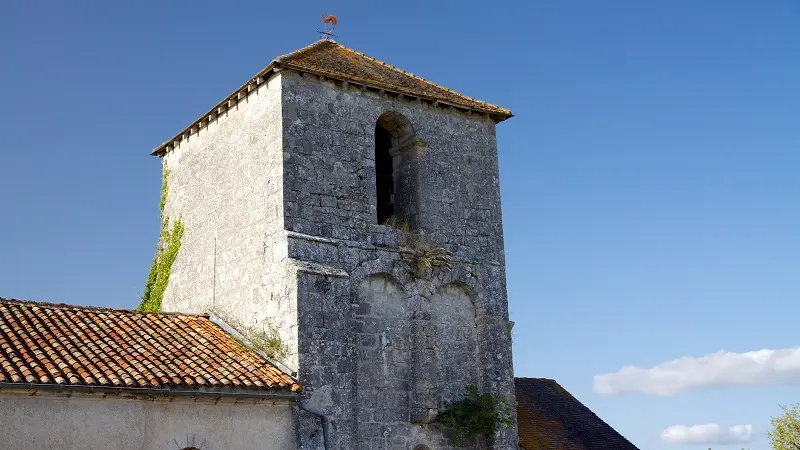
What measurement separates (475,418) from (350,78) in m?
6.34

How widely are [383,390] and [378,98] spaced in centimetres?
528

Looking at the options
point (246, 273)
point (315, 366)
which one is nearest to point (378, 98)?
point (246, 273)

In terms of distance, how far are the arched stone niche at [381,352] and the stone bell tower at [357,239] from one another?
0.08 feet

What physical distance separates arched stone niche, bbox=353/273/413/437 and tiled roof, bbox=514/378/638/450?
17.8ft

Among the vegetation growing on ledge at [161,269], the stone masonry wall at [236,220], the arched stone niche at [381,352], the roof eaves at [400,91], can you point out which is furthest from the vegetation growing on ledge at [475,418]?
the vegetation growing on ledge at [161,269]

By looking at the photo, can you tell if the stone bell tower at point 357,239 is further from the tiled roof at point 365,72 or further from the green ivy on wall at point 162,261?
the green ivy on wall at point 162,261

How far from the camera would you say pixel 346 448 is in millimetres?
14055

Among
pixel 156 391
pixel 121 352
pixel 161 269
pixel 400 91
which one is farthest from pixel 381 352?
pixel 161 269

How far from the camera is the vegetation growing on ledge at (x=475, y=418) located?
1564 cm

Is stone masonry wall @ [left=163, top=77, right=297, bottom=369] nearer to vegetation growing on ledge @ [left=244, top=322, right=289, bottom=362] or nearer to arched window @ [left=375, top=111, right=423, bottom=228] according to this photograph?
vegetation growing on ledge @ [left=244, top=322, right=289, bottom=362]

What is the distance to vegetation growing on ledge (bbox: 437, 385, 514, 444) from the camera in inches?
616

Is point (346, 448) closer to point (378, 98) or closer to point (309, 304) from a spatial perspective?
point (309, 304)

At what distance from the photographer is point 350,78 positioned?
52.2ft

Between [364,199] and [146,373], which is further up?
[364,199]
